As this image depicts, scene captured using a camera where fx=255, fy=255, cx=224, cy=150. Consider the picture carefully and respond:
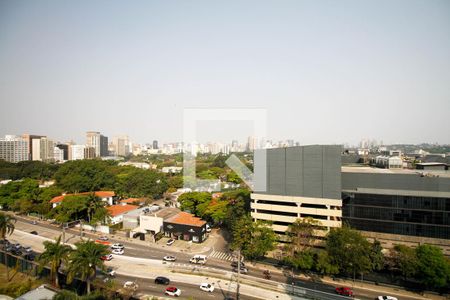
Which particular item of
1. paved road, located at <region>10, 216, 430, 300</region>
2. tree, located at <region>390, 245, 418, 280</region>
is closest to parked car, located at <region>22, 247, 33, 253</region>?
paved road, located at <region>10, 216, 430, 300</region>

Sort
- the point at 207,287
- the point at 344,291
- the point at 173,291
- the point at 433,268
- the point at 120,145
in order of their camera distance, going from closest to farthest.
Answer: the point at 433,268 < the point at 173,291 < the point at 344,291 < the point at 207,287 < the point at 120,145

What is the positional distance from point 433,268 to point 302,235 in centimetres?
665

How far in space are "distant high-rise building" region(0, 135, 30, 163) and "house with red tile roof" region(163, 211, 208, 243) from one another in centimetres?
7340

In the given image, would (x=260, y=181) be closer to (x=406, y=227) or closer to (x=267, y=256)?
(x=267, y=256)

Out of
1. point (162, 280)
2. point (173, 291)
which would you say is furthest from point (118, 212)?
point (173, 291)

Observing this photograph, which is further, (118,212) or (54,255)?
(118,212)

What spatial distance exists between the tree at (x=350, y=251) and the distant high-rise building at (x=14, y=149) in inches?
3431

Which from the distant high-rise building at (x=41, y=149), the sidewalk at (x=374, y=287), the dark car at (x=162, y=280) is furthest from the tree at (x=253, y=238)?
the distant high-rise building at (x=41, y=149)

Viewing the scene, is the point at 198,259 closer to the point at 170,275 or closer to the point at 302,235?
the point at 170,275

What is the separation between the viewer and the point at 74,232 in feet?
77.7

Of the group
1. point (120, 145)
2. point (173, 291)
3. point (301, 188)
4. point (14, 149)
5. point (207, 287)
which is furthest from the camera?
point (120, 145)

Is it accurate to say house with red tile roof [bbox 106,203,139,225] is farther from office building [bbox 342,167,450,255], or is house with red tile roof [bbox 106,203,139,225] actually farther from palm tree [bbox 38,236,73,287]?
office building [bbox 342,167,450,255]

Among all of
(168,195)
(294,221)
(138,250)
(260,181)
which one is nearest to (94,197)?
(138,250)

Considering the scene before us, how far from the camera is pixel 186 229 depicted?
22.1 meters
